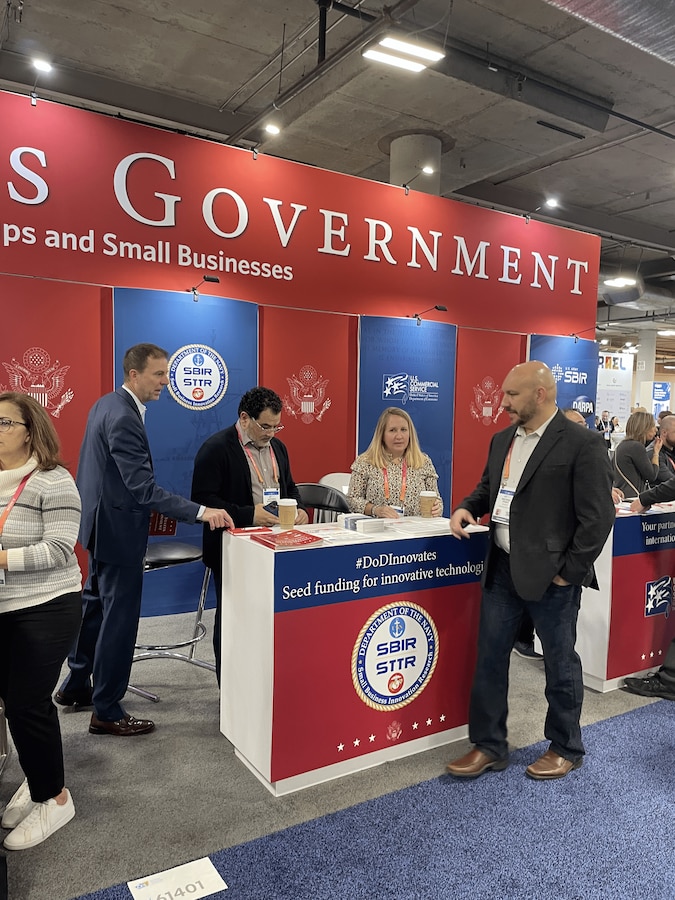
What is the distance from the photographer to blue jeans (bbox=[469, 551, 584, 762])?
8.29ft

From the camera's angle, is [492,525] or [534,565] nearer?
[534,565]

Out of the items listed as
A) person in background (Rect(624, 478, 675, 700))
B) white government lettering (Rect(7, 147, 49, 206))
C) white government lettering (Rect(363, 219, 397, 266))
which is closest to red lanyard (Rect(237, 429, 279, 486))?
person in background (Rect(624, 478, 675, 700))

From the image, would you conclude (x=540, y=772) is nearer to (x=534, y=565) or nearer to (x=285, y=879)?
(x=534, y=565)

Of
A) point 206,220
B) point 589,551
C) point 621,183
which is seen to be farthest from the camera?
point 621,183

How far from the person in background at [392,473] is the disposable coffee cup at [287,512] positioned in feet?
2.63

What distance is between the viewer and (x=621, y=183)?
834cm

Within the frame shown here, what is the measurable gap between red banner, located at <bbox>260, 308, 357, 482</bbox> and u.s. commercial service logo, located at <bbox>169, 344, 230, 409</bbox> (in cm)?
40

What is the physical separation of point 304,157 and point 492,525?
627 cm

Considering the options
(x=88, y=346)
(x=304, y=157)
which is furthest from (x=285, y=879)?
(x=304, y=157)

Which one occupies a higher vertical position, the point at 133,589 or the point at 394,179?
→ the point at 394,179

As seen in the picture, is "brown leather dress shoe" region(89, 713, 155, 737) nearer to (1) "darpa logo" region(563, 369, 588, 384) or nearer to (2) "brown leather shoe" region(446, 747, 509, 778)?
(2) "brown leather shoe" region(446, 747, 509, 778)

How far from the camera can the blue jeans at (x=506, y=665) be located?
2.53 meters

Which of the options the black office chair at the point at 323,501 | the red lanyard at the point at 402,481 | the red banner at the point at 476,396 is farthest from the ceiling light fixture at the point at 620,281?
the red lanyard at the point at 402,481

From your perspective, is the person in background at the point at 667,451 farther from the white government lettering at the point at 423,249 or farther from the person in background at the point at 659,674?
the white government lettering at the point at 423,249
